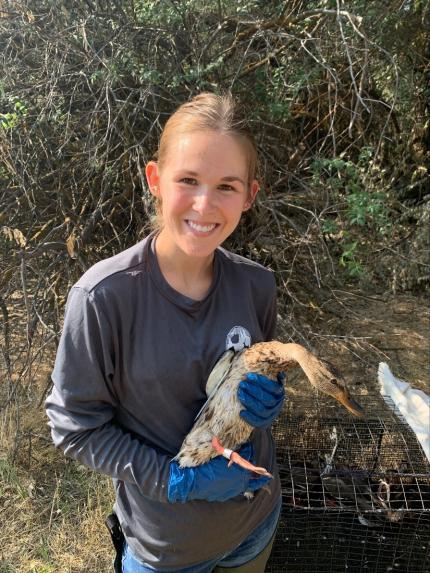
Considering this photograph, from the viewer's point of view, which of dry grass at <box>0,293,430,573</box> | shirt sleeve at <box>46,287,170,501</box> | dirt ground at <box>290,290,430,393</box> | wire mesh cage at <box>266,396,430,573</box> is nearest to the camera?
shirt sleeve at <box>46,287,170,501</box>

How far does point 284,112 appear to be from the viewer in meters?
3.19

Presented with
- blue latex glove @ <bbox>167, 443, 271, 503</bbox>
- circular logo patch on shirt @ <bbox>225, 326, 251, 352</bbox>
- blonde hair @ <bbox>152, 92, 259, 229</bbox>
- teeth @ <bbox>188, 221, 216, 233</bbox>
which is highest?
blonde hair @ <bbox>152, 92, 259, 229</bbox>

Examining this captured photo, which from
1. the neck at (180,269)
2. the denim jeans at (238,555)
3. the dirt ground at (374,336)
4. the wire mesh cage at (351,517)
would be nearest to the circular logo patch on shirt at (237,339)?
the neck at (180,269)

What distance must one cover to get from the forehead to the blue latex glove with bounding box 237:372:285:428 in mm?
615

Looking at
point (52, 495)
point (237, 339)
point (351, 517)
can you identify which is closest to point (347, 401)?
point (237, 339)

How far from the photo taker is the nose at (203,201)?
133cm

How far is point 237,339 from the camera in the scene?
1474 millimetres

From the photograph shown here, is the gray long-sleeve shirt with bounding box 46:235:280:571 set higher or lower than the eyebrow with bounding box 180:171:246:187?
lower

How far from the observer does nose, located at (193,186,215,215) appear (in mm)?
1329

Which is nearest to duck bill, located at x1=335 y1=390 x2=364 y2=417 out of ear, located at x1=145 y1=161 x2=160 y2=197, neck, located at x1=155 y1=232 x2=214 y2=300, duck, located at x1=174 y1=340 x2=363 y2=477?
duck, located at x1=174 y1=340 x2=363 y2=477

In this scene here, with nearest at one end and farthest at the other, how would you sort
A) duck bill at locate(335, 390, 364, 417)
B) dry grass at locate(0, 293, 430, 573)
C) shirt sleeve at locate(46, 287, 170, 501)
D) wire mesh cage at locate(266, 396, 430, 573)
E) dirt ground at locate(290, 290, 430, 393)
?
shirt sleeve at locate(46, 287, 170, 501), duck bill at locate(335, 390, 364, 417), wire mesh cage at locate(266, 396, 430, 573), dry grass at locate(0, 293, 430, 573), dirt ground at locate(290, 290, 430, 393)

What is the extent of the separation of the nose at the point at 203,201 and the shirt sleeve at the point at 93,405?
1.26ft

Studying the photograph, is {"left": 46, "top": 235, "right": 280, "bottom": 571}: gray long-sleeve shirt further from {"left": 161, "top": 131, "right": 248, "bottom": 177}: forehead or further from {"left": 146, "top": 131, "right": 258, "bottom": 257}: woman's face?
{"left": 161, "top": 131, "right": 248, "bottom": 177}: forehead

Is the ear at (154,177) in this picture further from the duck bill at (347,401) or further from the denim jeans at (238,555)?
the denim jeans at (238,555)
